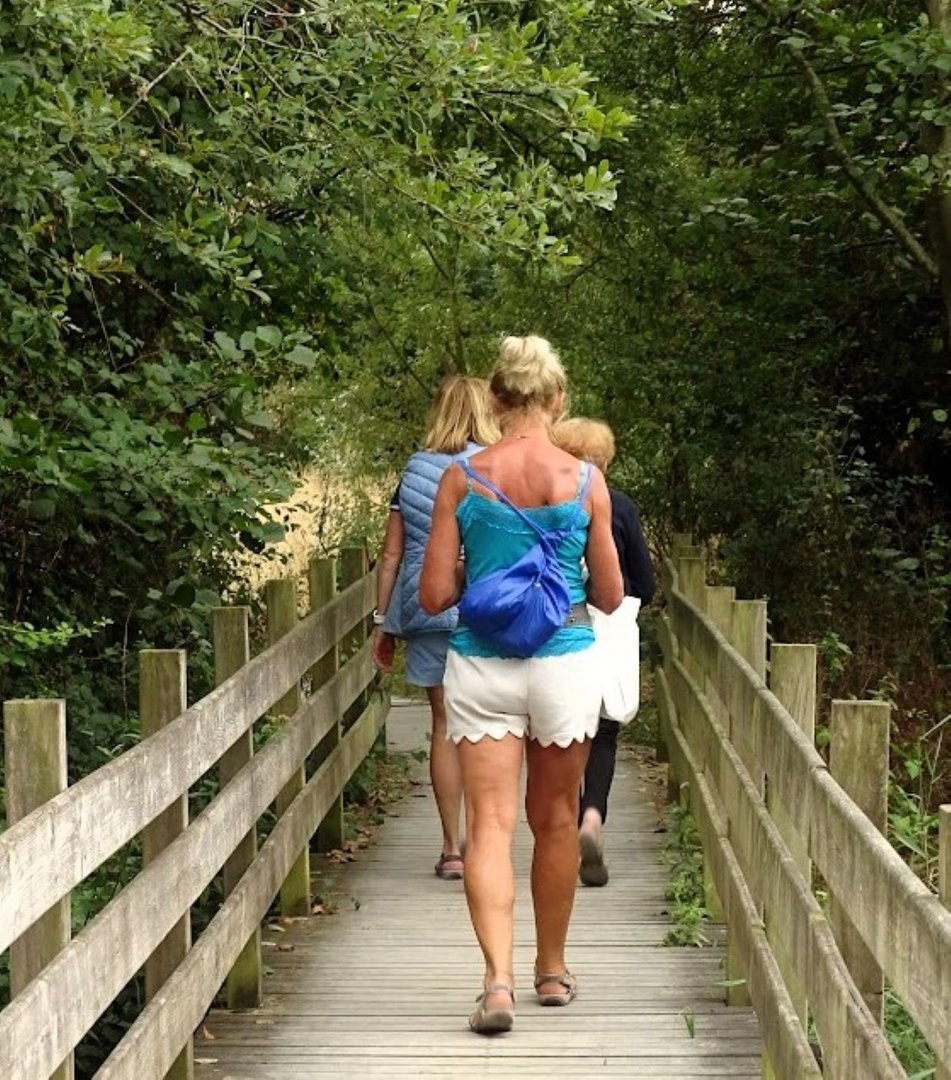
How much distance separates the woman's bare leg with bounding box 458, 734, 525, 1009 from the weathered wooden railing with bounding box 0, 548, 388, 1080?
644 millimetres

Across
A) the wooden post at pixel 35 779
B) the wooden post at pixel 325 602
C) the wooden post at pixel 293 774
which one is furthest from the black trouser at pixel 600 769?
the wooden post at pixel 35 779

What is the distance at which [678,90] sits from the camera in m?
13.9

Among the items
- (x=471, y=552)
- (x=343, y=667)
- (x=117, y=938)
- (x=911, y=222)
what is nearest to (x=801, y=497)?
(x=911, y=222)

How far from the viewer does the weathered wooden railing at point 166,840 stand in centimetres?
336

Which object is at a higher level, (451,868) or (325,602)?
(325,602)

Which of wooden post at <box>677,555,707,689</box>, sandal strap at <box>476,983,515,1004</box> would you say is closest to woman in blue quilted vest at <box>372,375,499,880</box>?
wooden post at <box>677,555,707,689</box>

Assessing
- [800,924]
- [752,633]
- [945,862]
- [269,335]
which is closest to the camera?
[945,862]

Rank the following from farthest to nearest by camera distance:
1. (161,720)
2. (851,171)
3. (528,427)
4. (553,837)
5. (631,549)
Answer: (851,171) → (631,549) → (553,837) → (528,427) → (161,720)

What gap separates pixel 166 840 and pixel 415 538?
2.90 m

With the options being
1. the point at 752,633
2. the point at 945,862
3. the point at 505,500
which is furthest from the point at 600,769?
the point at 945,862

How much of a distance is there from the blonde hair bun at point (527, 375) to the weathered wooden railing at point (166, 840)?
1.00 metres

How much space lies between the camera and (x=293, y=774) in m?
6.74

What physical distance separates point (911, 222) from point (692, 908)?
7.61 metres

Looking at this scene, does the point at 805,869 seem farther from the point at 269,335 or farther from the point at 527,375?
the point at 269,335
